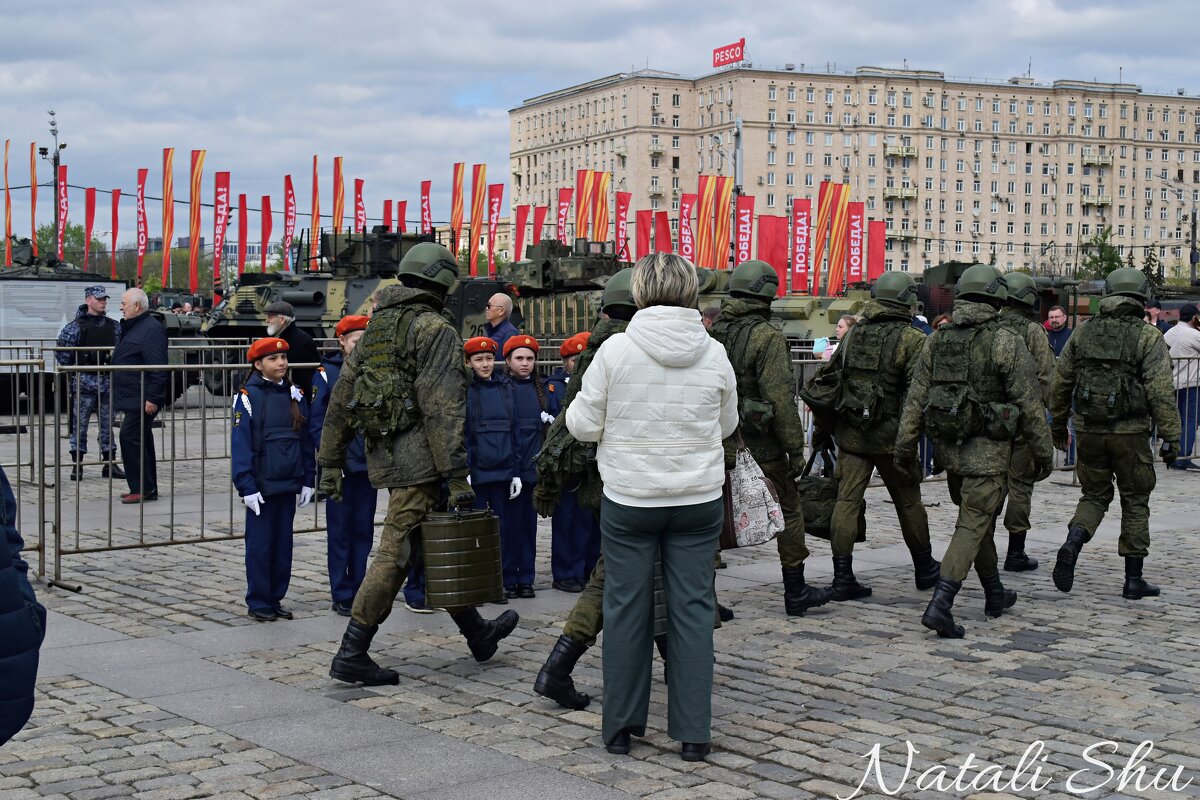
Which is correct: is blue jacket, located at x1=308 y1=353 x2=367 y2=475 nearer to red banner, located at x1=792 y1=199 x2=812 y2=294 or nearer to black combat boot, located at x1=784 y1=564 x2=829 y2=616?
black combat boot, located at x1=784 y1=564 x2=829 y2=616

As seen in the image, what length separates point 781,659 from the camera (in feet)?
25.2

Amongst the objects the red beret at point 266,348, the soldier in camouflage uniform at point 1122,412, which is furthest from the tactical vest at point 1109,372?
the red beret at point 266,348

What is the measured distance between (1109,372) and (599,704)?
14.7 ft

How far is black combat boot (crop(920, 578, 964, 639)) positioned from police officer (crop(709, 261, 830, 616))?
2.79ft

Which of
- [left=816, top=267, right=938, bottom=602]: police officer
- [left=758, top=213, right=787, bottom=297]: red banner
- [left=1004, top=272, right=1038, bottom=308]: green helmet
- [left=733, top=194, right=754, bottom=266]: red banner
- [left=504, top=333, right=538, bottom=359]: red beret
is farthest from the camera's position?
[left=733, top=194, right=754, bottom=266]: red banner

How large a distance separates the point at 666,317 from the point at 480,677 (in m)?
2.29

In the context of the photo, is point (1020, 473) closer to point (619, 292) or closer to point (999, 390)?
point (999, 390)

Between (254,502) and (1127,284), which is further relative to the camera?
(1127,284)

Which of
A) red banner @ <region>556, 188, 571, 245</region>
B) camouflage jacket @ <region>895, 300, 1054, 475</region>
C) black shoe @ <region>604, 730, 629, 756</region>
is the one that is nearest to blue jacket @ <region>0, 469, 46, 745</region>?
black shoe @ <region>604, 730, 629, 756</region>

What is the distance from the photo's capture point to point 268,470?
8633 millimetres

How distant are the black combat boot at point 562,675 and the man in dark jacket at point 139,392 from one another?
4.65 metres

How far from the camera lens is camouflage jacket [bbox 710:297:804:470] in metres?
8.30

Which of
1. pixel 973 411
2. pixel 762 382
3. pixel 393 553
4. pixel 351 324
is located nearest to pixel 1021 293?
pixel 973 411

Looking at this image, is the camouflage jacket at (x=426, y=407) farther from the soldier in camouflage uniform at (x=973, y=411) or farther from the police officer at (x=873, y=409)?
the police officer at (x=873, y=409)
